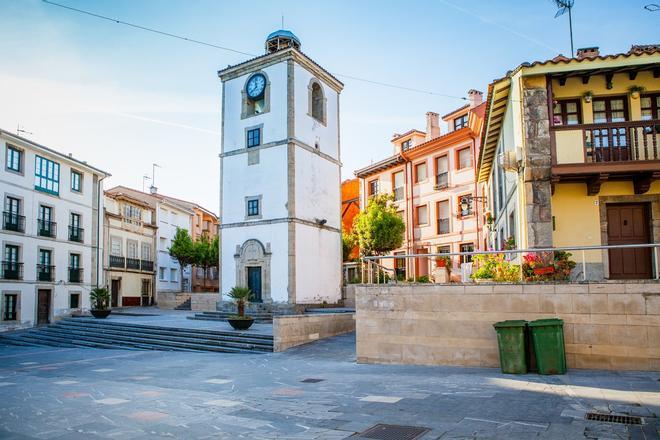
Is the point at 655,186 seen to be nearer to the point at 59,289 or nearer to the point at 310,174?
the point at 310,174

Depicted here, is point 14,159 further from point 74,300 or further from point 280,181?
point 280,181

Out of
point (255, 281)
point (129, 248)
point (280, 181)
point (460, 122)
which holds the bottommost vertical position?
point (255, 281)

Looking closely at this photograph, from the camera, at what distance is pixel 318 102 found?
29.0 m

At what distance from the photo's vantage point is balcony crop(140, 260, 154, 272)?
42.7m

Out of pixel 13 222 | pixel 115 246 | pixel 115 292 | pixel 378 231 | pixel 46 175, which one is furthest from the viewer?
pixel 115 292

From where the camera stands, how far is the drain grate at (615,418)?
21.1 feet

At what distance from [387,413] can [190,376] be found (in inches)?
231

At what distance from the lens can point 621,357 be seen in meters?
10.5

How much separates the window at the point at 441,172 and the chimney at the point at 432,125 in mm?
3578

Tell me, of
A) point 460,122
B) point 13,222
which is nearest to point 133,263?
point 13,222

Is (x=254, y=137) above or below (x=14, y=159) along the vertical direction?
above

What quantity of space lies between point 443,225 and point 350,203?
38.3 feet

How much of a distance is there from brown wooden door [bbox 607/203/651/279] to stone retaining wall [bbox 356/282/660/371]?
3.03m

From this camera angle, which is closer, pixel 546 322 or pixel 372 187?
pixel 546 322
